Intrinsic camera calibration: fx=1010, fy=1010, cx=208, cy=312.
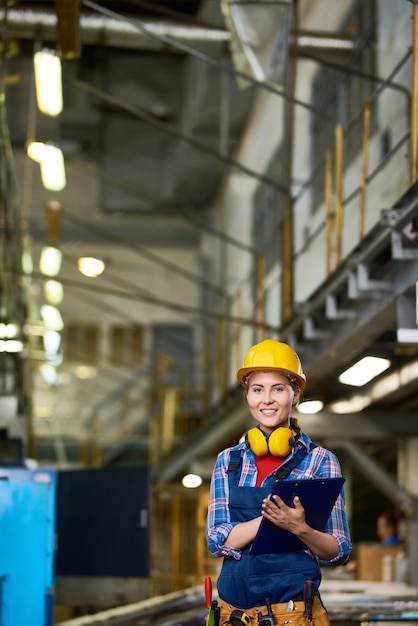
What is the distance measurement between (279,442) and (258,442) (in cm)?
8

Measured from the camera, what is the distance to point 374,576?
12.2 metres

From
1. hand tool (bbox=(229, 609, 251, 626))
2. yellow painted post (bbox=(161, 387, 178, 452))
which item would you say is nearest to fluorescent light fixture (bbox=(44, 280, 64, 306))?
yellow painted post (bbox=(161, 387, 178, 452))

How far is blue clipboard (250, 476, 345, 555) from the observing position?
3.28 metres

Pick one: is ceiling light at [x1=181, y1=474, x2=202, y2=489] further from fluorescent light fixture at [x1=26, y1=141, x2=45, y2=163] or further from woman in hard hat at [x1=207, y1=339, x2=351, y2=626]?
woman in hard hat at [x1=207, y1=339, x2=351, y2=626]

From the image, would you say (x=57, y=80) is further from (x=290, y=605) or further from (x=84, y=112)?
(x=84, y=112)

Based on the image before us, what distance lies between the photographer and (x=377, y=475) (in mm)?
12422

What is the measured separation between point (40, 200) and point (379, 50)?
50.6ft

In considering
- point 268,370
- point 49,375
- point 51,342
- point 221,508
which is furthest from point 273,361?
point 49,375

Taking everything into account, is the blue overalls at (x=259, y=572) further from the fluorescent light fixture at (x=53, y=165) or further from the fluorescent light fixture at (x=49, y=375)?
the fluorescent light fixture at (x=49, y=375)

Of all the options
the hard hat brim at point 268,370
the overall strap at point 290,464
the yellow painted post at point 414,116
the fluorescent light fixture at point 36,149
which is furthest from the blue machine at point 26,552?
the fluorescent light fixture at point 36,149

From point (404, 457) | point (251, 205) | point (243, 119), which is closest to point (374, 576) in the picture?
point (404, 457)

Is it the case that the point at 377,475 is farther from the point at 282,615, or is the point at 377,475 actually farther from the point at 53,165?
the point at 282,615

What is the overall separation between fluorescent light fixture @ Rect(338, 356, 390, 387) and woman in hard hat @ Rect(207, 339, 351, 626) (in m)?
5.76

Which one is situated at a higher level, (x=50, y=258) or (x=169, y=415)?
(x=50, y=258)
